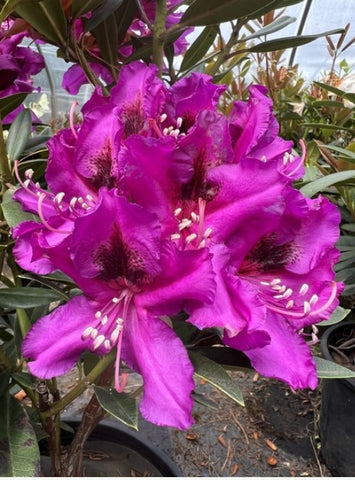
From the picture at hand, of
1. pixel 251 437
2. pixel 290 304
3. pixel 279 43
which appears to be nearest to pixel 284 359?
pixel 290 304

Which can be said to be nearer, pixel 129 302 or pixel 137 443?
pixel 129 302

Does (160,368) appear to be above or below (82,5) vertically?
below

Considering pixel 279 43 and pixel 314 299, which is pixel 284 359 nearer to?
pixel 314 299

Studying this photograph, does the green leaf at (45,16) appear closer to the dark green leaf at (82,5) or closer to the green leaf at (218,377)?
the dark green leaf at (82,5)

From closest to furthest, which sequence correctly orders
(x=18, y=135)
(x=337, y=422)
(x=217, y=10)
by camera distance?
(x=217, y=10)
(x=18, y=135)
(x=337, y=422)

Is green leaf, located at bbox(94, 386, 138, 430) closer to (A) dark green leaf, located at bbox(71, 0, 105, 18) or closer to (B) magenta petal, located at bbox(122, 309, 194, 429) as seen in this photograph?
(B) magenta petal, located at bbox(122, 309, 194, 429)

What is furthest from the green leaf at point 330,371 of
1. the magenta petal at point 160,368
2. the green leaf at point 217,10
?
the green leaf at point 217,10

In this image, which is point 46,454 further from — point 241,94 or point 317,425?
point 241,94

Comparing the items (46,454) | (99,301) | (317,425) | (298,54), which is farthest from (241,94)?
(298,54)
